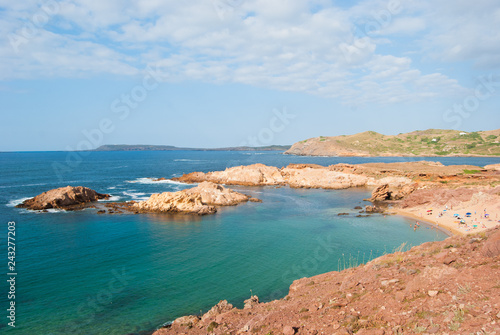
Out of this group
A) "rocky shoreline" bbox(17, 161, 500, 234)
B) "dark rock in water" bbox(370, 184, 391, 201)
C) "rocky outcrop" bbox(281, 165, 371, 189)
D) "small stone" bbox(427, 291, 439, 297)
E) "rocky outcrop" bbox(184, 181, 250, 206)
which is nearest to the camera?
"small stone" bbox(427, 291, 439, 297)

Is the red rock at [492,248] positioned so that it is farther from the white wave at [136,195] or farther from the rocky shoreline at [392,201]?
the white wave at [136,195]

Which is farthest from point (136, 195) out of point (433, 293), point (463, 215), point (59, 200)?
point (433, 293)

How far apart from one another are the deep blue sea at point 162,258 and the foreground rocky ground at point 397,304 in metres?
4.07

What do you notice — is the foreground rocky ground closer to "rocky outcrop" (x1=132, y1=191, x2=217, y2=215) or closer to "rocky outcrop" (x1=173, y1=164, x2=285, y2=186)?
"rocky outcrop" (x1=132, y1=191, x2=217, y2=215)

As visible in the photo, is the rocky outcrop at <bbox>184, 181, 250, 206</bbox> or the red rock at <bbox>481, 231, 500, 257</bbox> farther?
the rocky outcrop at <bbox>184, 181, 250, 206</bbox>

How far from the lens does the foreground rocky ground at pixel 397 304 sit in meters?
7.66

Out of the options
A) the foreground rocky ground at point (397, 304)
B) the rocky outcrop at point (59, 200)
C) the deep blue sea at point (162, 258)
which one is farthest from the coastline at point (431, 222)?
the rocky outcrop at point (59, 200)

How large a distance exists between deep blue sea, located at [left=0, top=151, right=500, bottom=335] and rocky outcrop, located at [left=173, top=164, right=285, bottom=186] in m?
26.2

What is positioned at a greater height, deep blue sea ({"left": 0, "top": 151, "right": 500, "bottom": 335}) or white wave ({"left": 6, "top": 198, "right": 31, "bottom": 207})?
white wave ({"left": 6, "top": 198, "right": 31, "bottom": 207})

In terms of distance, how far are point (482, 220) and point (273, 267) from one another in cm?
2211

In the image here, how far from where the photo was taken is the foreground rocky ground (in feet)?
25.1

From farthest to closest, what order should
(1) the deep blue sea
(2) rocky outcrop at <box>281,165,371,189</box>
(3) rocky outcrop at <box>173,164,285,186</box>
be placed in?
(3) rocky outcrop at <box>173,164,285,186</box>, (2) rocky outcrop at <box>281,165,371,189</box>, (1) the deep blue sea

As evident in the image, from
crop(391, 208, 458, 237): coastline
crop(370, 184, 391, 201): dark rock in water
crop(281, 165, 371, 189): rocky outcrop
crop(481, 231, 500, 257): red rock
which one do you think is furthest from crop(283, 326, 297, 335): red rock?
crop(281, 165, 371, 189): rocky outcrop

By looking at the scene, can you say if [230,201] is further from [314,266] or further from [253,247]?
[314,266]
